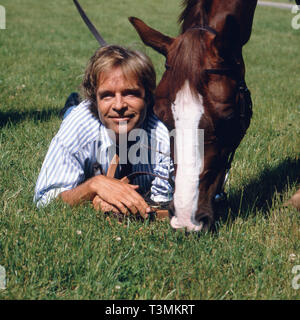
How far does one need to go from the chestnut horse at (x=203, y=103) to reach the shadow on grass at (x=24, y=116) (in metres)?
2.96

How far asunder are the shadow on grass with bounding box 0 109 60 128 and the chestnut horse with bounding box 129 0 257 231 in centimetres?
296

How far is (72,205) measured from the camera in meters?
3.04

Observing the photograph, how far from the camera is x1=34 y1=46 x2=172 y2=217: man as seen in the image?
9.61ft

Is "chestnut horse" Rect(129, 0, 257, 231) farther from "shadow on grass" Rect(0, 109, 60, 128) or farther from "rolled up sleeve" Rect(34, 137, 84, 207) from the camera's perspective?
"shadow on grass" Rect(0, 109, 60, 128)

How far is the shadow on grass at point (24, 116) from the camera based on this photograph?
5.05m

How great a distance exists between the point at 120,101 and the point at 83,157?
0.58m

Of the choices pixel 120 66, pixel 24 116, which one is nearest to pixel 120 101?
pixel 120 66

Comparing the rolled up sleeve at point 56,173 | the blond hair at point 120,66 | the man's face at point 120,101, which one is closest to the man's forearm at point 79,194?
the rolled up sleeve at point 56,173

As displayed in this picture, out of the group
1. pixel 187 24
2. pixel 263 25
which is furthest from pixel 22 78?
pixel 263 25

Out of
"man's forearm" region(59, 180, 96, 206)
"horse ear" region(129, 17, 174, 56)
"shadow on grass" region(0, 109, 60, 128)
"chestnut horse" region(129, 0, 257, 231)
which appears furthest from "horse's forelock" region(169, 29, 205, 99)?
"shadow on grass" region(0, 109, 60, 128)

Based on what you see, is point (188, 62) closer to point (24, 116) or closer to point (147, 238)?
point (147, 238)

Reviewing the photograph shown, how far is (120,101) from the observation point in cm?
302

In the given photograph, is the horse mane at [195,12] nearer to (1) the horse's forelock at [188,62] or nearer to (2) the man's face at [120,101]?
(1) the horse's forelock at [188,62]
